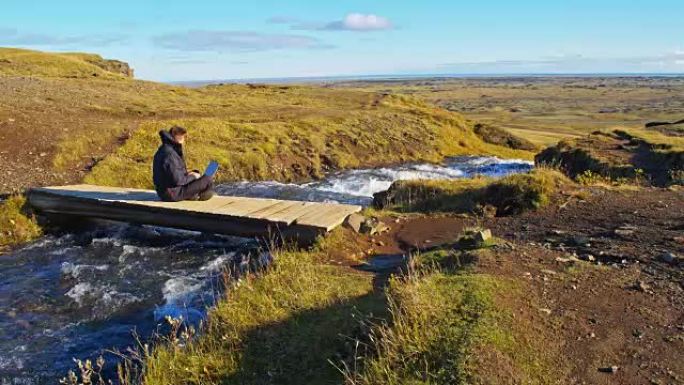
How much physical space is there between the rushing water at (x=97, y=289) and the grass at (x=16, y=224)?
0.49m

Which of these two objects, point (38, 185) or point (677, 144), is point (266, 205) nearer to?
point (38, 185)

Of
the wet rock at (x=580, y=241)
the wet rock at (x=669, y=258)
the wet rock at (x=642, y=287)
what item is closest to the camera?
the wet rock at (x=642, y=287)

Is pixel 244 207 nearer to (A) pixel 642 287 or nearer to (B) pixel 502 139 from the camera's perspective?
(A) pixel 642 287

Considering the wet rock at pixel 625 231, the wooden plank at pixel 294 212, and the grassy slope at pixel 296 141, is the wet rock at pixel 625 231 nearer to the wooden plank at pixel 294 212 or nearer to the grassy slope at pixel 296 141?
the wooden plank at pixel 294 212

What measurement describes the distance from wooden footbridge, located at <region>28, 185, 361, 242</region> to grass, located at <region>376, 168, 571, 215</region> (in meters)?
3.26

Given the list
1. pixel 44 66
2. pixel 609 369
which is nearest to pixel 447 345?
pixel 609 369

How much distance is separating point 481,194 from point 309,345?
9693 mm

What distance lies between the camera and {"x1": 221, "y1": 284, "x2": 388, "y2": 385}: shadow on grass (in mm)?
6684

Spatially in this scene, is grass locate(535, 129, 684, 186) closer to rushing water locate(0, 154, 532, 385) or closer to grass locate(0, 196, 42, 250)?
rushing water locate(0, 154, 532, 385)

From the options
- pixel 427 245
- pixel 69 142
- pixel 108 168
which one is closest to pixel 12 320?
pixel 427 245

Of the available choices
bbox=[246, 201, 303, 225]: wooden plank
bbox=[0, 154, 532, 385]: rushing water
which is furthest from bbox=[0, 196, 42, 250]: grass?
bbox=[246, 201, 303, 225]: wooden plank

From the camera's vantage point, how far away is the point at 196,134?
88.6 feet

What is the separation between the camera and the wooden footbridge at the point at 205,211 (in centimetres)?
1245

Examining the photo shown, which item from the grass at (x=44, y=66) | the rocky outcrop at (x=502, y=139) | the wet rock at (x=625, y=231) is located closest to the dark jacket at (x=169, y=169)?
the wet rock at (x=625, y=231)
